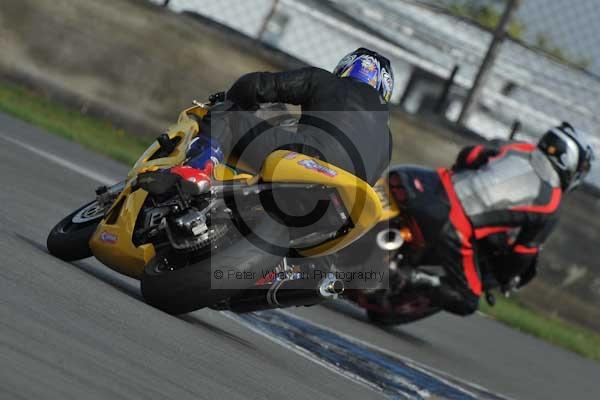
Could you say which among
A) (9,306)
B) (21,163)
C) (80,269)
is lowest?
(21,163)

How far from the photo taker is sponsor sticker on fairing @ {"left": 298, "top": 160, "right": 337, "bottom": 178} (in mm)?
6017

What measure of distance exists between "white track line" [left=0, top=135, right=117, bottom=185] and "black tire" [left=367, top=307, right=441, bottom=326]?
2942mm

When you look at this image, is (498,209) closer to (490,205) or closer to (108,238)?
(490,205)

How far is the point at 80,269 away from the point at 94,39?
8381 millimetres

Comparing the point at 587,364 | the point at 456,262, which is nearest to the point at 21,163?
the point at 456,262

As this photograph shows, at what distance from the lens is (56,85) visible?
49.3 ft

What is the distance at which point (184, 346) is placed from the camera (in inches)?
219

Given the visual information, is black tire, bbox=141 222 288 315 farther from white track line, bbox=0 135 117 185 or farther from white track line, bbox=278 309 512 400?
white track line, bbox=0 135 117 185

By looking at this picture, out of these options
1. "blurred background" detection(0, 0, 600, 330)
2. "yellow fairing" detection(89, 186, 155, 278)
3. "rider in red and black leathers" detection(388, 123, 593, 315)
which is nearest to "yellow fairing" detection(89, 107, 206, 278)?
"yellow fairing" detection(89, 186, 155, 278)

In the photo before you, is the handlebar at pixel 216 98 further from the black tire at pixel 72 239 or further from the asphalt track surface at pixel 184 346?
the asphalt track surface at pixel 184 346

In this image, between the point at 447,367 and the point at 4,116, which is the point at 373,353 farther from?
the point at 4,116

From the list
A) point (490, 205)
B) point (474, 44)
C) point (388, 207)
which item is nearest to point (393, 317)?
point (388, 207)

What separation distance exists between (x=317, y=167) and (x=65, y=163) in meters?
6.48

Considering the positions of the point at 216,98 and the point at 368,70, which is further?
the point at 368,70
